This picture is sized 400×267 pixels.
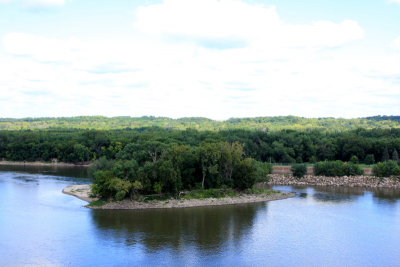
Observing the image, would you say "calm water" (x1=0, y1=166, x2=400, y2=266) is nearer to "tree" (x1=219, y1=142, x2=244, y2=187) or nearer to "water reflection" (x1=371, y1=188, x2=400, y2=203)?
"water reflection" (x1=371, y1=188, x2=400, y2=203)

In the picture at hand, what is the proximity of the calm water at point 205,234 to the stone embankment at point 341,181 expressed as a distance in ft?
35.1

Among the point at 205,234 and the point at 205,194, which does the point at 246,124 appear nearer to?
the point at 205,194

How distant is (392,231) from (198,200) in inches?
683

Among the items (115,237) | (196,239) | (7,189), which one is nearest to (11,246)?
(115,237)

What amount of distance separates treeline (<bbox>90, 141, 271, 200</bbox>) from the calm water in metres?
2.95

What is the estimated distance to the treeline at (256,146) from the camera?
7061 centimetres

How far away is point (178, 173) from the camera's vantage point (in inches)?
1633

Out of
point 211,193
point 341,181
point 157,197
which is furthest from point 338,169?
point 157,197

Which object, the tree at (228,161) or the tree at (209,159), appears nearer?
the tree at (209,159)

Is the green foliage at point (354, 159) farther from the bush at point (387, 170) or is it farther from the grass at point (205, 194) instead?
the grass at point (205, 194)

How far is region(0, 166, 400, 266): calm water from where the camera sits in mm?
26203

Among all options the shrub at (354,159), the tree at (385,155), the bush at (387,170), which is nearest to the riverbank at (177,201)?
the bush at (387,170)

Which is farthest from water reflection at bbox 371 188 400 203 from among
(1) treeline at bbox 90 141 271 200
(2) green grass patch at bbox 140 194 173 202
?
(2) green grass patch at bbox 140 194 173 202

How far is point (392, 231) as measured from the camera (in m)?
33.2
